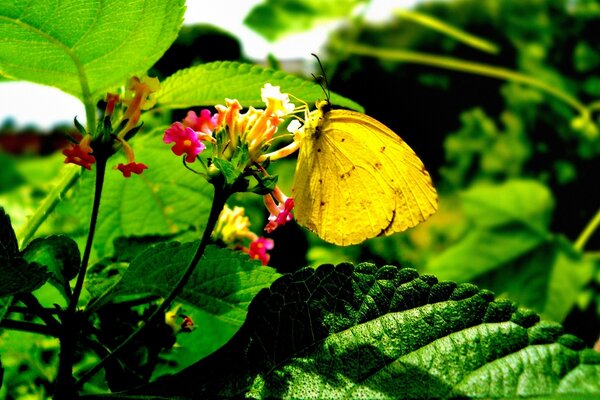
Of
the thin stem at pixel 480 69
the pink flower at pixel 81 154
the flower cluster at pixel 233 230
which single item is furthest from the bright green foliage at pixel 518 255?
the pink flower at pixel 81 154

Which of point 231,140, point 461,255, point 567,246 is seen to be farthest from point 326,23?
point 231,140

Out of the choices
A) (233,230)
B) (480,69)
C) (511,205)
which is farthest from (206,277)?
(511,205)

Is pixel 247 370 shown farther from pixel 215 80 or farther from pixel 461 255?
pixel 461 255

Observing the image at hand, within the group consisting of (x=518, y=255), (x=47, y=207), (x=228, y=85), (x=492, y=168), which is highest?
(x=492, y=168)

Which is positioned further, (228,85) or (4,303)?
(228,85)

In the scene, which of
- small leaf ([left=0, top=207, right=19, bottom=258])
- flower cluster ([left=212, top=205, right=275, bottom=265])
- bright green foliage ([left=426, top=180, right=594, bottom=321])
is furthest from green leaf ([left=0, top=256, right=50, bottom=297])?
bright green foliage ([left=426, top=180, right=594, bottom=321])

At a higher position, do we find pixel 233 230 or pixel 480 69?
pixel 480 69

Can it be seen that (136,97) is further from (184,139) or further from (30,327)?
(30,327)
